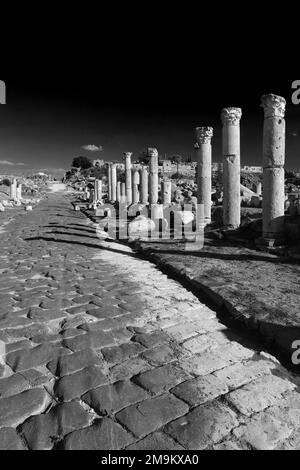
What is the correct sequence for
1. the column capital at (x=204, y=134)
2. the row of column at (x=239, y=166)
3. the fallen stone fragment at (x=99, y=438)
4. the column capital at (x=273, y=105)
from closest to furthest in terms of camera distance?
the fallen stone fragment at (x=99, y=438), the column capital at (x=273, y=105), the row of column at (x=239, y=166), the column capital at (x=204, y=134)

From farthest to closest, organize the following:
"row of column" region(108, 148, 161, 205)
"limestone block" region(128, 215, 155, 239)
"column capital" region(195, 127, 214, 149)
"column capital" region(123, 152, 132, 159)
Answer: "column capital" region(123, 152, 132, 159)
"row of column" region(108, 148, 161, 205)
"column capital" region(195, 127, 214, 149)
"limestone block" region(128, 215, 155, 239)

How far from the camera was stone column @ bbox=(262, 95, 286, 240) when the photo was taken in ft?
31.2

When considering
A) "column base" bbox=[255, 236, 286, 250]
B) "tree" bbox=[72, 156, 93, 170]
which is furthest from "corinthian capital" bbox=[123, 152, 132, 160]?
"tree" bbox=[72, 156, 93, 170]

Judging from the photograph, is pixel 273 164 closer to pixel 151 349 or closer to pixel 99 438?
pixel 151 349

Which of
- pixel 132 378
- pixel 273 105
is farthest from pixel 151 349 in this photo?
pixel 273 105

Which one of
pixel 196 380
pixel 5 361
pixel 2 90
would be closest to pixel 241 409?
pixel 196 380

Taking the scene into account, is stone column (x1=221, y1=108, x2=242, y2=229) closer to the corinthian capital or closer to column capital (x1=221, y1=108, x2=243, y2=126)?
column capital (x1=221, y1=108, x2=243, y2=126)

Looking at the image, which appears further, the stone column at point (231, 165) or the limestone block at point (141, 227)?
the limestone block at point (141, 227)

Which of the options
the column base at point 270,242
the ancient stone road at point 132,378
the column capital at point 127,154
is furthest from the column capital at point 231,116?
the column capital at point 127,154

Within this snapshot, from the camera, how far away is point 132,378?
308 centimetres

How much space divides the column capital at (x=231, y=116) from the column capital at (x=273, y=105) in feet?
6.80

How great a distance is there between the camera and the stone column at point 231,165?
1171 centimetres

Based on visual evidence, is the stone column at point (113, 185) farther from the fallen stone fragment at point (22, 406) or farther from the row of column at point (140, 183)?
the fallen stone fragment at point (22, 406)
